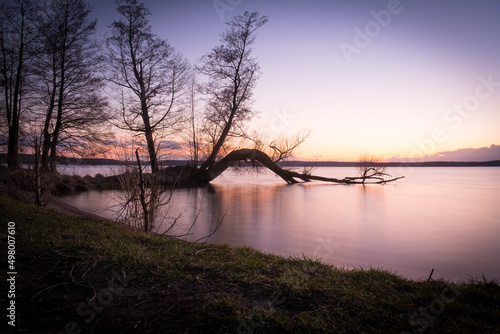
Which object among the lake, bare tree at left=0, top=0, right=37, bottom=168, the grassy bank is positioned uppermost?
bare tree at left=0, top=0, right=37, bottom=168

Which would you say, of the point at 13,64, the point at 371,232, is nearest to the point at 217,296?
the point at 371,232

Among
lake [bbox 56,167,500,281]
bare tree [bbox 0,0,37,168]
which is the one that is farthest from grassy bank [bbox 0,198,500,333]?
bare tree [bbox 0,0,37,168]

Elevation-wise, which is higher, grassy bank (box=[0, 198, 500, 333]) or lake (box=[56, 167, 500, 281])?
grassy bank (box=[0, 198, 500, 333])

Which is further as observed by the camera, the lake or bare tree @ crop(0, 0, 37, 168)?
bare tree @ crop(0, 0, 37, 168)

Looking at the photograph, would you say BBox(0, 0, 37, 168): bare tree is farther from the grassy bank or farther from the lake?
the grassy bank

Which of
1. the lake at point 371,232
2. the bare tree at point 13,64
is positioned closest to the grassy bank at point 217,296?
the lake at point 371,232

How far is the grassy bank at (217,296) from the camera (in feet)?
7.63

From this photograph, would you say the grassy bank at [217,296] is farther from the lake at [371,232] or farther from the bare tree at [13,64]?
the bare tree at [13,64]

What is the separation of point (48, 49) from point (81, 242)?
56.2ft

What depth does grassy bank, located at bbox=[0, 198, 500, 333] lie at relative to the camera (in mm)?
2326

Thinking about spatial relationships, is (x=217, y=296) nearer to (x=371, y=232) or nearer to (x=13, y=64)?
(x=371, y=232)

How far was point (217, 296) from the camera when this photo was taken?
2.87 meters

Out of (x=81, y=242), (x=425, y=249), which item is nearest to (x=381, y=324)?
(x=81, y=242)

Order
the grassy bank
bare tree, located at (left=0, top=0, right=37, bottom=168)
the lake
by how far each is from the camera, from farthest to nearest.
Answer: bare tree, located at (left=0, top=0, right=37, bottom=168) → the lake → the grassy bank
